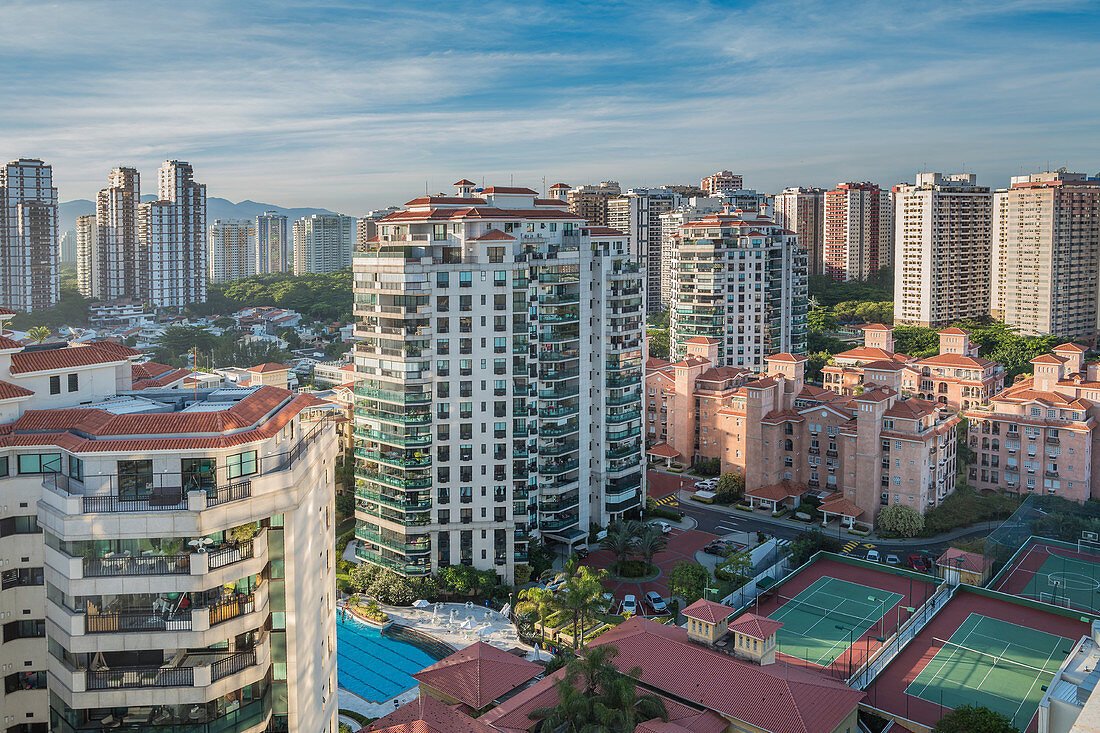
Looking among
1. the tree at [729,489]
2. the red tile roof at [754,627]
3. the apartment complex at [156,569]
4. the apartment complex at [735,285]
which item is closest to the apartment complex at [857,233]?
the apartment complex at [735,285]

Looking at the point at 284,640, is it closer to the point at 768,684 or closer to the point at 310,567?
the point at 310,567

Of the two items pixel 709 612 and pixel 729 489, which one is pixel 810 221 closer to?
pixel 729 489

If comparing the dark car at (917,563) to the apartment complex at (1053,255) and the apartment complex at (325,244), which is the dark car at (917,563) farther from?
the apartment complex at (325,244)

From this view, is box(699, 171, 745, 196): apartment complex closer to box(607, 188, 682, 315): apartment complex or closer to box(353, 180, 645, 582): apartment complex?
box(607, 188, 682, 315): apartment complex

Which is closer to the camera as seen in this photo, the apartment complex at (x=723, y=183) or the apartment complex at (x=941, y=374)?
the apartment complex at (x=941, y=374)

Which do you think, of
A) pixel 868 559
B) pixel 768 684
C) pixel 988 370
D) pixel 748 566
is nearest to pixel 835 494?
pixel 868 559

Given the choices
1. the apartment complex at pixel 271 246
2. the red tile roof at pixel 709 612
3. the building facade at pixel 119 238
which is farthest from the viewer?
the apartment complex at pixel 271 246

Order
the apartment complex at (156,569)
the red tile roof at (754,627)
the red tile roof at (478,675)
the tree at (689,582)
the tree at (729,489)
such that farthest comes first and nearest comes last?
the tree at (729,489) < the tree at (689,582) < the red tile roof at (754,627) < the red tile roof at (478,675) < the apartment complex at (156,569)

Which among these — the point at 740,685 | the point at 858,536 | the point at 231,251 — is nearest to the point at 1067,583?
the point at 858,536

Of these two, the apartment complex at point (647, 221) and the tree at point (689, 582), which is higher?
the apartment complex at point (647, 221)
